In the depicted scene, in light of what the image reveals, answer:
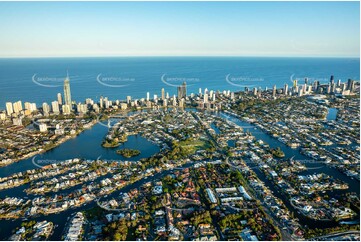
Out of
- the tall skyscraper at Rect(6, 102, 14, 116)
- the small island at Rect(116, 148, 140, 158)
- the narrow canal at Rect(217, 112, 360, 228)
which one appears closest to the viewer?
the narrow canal at Rect(217, 112, 360, 228)

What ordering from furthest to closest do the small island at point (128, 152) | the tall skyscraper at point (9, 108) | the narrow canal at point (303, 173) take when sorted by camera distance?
the tall skyscraper at point (9, 108) < the small island at point (128, 152) < the narrow canal at point (303, 173)

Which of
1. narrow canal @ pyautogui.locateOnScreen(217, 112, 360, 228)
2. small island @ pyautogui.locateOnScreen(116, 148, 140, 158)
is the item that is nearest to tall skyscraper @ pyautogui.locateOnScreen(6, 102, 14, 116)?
small island @ pyautogui.locateOnScreen(116, 148, 140, 158)

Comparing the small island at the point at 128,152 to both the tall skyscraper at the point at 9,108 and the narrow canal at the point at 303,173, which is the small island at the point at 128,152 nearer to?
the narrow canal at the point at 303,173

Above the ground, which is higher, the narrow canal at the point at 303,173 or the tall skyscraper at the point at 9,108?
the tall skyscraper at the point at 9,108

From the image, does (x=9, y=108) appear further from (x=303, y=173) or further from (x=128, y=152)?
(x=303, y=173)

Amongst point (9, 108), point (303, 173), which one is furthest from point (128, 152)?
point (9, 108)

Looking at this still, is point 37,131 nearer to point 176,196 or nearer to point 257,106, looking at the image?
point 176,196

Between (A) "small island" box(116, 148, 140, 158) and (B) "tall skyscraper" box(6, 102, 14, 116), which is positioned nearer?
(A) "small island" box(116, 148, 140, 158)

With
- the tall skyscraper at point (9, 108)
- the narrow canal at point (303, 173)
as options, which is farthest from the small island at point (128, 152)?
the tall skyscraper at point (9, 108)

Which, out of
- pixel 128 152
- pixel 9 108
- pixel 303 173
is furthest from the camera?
pixel 9 108

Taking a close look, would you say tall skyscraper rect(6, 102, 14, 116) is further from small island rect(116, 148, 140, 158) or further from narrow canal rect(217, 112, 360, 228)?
narrow canal rect(217, 112, 360, 228)

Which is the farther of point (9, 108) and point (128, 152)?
point (9, 108)

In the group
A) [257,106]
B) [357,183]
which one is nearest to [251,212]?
[357,183]
